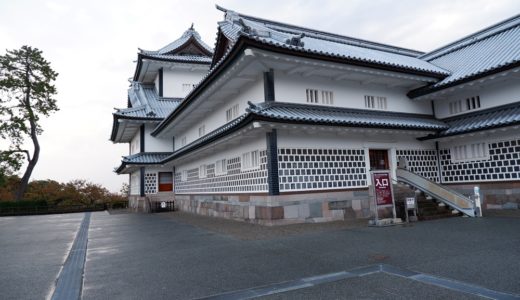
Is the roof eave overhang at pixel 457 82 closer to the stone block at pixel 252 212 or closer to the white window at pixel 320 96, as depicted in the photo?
the white window at pixel 320 96

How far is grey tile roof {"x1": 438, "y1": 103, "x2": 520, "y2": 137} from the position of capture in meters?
13.2

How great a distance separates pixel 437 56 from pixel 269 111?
1440cm

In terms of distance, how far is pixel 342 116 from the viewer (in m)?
13.9

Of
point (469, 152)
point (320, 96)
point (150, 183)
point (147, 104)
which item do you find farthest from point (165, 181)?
point (469, 152)

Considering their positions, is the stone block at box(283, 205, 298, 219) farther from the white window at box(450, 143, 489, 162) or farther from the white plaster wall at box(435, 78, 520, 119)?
the white plaster wall at box(435, 78, 520, 119)

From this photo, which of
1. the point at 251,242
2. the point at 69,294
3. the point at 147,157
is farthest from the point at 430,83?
the point at 147,157

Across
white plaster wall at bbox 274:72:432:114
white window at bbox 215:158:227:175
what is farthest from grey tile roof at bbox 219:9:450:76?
white window at bbox 215:158:227:175

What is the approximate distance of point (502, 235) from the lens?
28.1ft

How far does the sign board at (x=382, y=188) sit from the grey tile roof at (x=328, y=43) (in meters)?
5.03

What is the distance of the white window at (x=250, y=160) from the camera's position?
13.7 m

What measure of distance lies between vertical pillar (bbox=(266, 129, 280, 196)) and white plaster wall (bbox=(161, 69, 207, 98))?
20.1 m

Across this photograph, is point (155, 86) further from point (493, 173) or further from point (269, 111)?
point (493, 173)

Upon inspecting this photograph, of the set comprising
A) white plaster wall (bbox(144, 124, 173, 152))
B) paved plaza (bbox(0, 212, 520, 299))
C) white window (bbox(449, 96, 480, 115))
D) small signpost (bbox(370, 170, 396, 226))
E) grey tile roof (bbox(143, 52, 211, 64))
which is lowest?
paved plaza (bbox(0, 212, 520, 299))

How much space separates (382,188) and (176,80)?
23.6 metres
